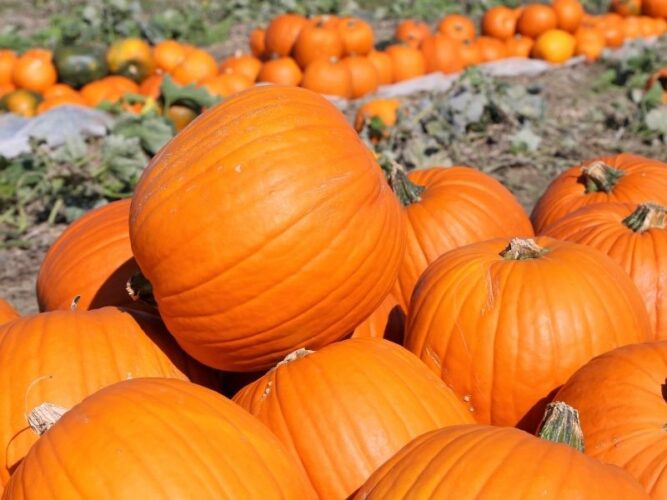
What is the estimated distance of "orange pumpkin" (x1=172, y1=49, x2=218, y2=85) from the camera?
30.6 ft

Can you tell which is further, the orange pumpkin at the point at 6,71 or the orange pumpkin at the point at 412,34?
the orange pumpkin at the point at 412,34

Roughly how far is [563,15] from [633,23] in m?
1.28

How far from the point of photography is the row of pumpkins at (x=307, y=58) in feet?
30.0

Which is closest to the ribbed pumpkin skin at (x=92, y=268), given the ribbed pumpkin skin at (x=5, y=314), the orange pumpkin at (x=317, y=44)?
the ribbed pumpkin skin at (x=5, y=314)

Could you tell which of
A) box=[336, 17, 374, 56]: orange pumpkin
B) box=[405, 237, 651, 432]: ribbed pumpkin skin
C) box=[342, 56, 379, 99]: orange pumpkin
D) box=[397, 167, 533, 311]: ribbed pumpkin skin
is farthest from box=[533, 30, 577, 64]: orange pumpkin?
box=[405, 237, 651, 432]: ribbed pumpkin skin

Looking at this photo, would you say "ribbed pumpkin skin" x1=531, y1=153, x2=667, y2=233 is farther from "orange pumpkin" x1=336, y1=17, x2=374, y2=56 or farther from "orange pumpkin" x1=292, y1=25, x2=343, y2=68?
"orange pumpkin" x1=336, y1=17, x2=374, y2=56

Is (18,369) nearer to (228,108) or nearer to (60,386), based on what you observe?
(60,386)

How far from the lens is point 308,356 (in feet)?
7.69

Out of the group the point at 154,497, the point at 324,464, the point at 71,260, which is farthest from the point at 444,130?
the point at 154,497

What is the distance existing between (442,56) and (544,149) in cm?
299

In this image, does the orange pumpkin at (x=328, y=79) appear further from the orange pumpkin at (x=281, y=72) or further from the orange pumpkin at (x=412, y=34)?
the orange pumpkin at (x=412, y=34)

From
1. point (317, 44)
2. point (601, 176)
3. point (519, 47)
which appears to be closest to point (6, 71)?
point (317, 44)

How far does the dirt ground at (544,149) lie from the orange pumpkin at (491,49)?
3.41 feet

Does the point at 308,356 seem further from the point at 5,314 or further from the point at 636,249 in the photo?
the point at 636,249
